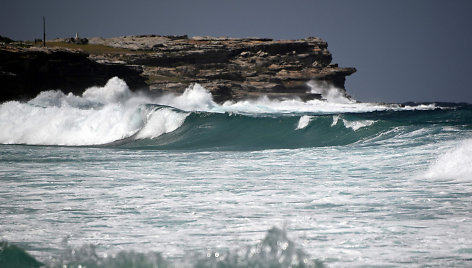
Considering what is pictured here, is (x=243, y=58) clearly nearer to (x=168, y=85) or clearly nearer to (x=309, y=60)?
(x=309, y=60)

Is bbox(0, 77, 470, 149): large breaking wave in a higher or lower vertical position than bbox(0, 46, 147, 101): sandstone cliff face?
lower

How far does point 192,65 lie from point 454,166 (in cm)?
8272

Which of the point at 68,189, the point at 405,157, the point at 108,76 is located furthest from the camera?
the point at 108,76

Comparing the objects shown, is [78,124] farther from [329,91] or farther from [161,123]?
[329,91]

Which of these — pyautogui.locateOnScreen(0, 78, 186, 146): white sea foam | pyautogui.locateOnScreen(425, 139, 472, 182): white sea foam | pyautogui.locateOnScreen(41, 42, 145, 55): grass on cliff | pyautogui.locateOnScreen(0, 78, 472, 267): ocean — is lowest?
pyautogui.locateOnScreen(0, 78, 472, 267): ocean

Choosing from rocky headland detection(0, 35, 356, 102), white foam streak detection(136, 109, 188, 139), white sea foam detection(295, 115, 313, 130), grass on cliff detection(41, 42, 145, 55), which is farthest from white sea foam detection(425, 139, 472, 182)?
grass on cliff detection(41, 42, 145, 55)

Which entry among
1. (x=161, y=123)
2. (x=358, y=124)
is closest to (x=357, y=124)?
(x=358, y=124)

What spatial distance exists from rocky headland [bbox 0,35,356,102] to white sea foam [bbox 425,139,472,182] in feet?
146

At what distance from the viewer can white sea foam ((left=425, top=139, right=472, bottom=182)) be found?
Result: 35.2 ft

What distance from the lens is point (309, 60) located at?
100 meters

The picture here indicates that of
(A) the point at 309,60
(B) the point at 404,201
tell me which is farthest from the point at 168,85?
(B) the point at 404,201

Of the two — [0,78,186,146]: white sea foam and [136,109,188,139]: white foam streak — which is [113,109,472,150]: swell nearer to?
[136,109,188,139]: white foam streak

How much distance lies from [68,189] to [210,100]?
61880 millimetres

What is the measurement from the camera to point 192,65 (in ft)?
304
